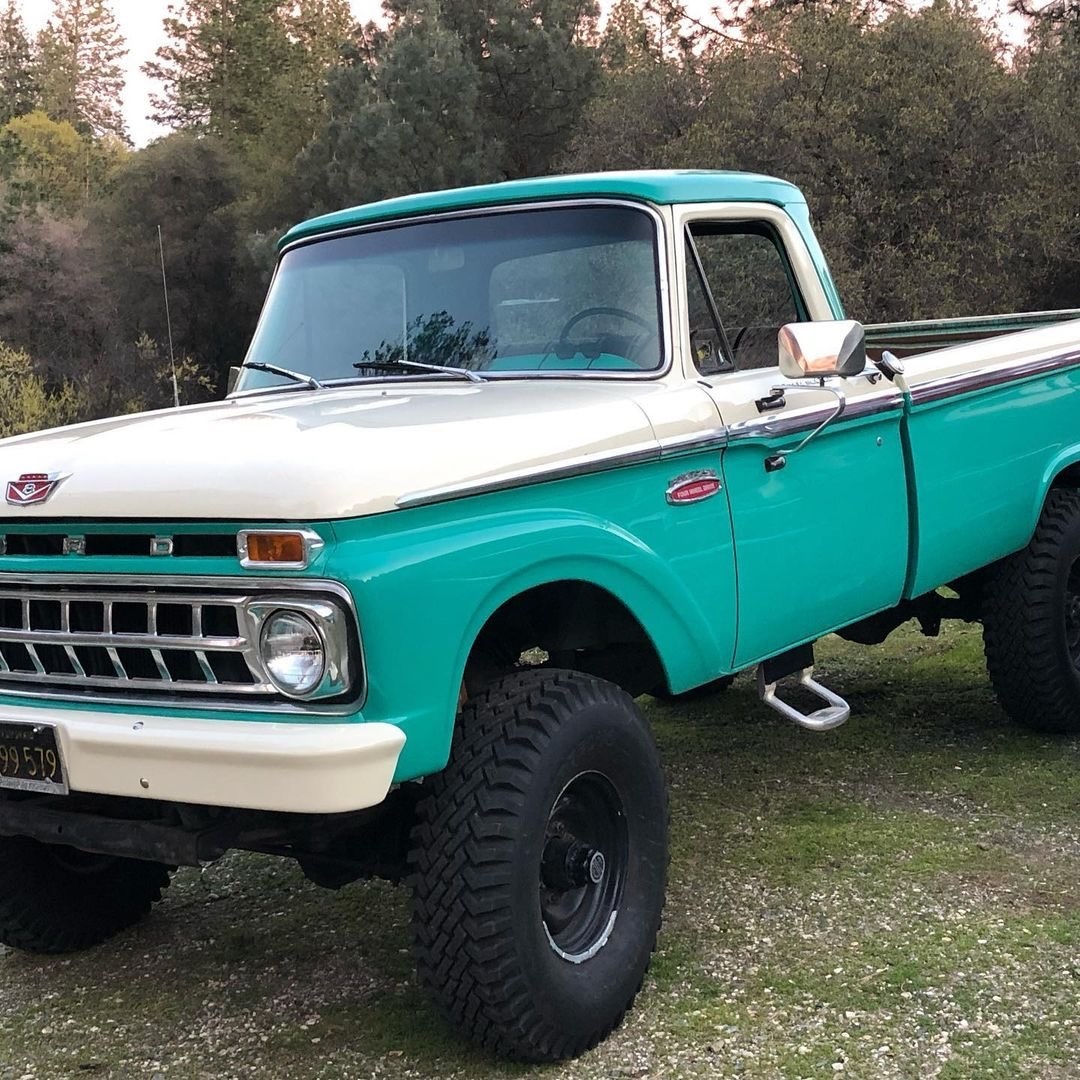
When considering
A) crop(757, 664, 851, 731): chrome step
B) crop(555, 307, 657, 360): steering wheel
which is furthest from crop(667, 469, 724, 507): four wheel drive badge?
crop(757, 664, 851, 731): chrome step

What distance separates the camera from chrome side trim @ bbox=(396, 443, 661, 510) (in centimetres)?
267

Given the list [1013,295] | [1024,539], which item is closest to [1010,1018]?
[1024,539]

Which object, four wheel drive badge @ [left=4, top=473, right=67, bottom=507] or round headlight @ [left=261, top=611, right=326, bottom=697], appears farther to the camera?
four wheel drive badge @ [left=4, top=473, right=67, bottom=507]

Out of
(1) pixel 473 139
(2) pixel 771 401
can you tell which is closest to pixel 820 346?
(2) pixel 771 401

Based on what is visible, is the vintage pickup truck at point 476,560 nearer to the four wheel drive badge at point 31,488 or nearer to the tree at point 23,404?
the four wheel drive badge at point 31,488

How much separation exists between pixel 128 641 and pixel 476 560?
776 mm

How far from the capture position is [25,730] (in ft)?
9.42

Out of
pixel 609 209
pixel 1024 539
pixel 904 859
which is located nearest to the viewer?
pixel 609 209

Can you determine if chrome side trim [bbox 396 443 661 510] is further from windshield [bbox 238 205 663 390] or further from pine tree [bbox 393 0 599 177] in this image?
pine tree [bbox 393 0 599 177]

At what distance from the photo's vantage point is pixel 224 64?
4556cm

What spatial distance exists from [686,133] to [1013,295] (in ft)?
20.8

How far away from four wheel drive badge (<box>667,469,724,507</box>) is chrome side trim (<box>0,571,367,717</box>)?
1120mm

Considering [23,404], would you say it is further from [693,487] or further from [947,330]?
[693,487]

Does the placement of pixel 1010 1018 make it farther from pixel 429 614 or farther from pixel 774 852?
pixel 429 614
